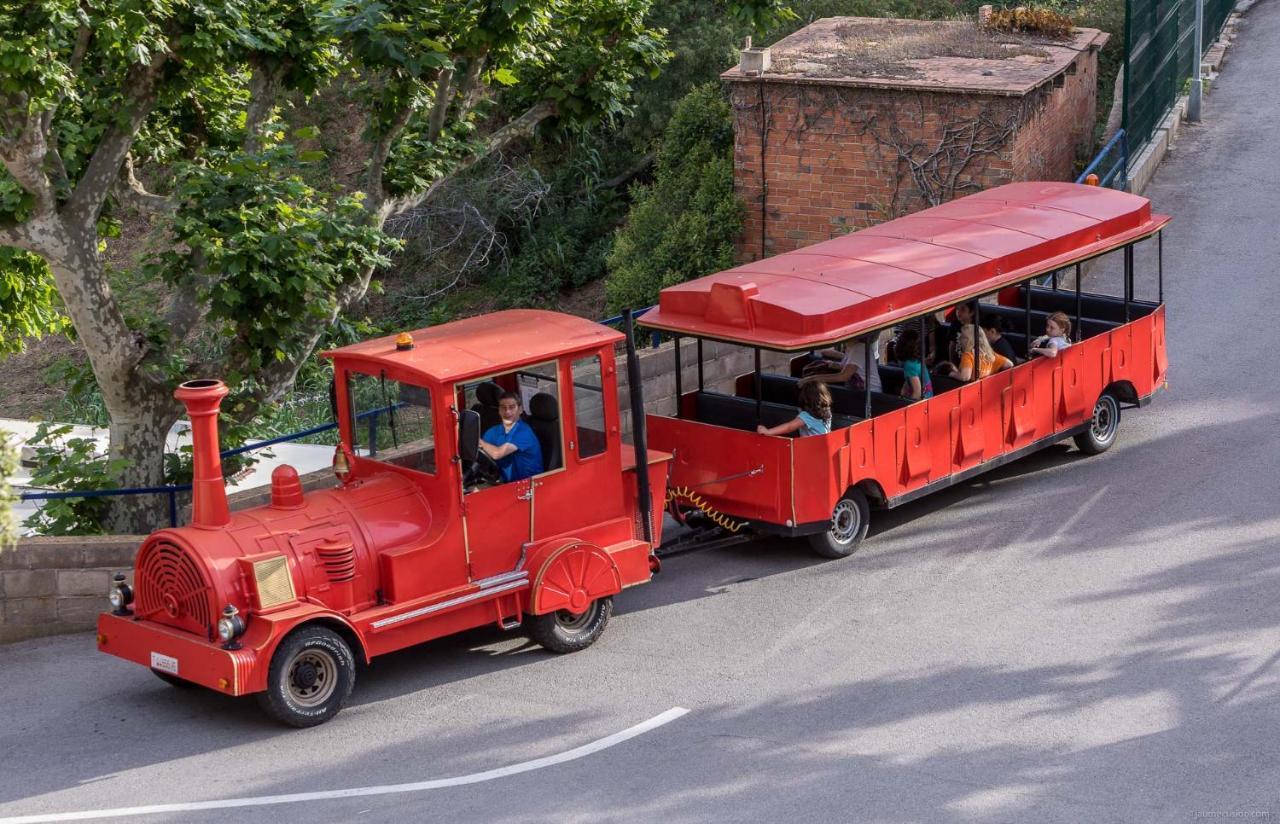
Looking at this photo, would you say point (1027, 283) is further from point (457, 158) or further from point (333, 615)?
point (333, 615)

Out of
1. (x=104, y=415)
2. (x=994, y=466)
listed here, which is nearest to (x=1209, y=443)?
(x=994, y=466)

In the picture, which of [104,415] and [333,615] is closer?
[333,615]

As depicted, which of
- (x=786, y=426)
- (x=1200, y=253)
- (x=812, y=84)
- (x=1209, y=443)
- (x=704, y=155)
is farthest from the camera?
(x=704, y=155)

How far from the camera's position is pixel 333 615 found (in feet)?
32.9

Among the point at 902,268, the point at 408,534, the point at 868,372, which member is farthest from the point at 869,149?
the point at 408,534

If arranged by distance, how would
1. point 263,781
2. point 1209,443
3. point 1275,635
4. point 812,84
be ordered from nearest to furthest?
point 263,781 → point 1275,635 → point 1209,443 → point 812,84

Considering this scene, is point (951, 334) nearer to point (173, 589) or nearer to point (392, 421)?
point (392, 421)

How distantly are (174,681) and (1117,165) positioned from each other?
581 inches

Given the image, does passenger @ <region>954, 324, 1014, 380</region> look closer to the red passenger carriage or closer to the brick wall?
the red passenger carriage

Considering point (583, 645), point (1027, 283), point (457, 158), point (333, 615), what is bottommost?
point (583, 645)

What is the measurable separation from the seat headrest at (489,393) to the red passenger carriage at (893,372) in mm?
2045

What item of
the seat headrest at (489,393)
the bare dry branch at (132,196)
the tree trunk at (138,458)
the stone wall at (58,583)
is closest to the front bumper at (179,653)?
the stone wall at (58,583)

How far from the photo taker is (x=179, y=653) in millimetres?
9945

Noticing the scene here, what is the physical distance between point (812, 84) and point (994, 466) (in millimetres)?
9795
